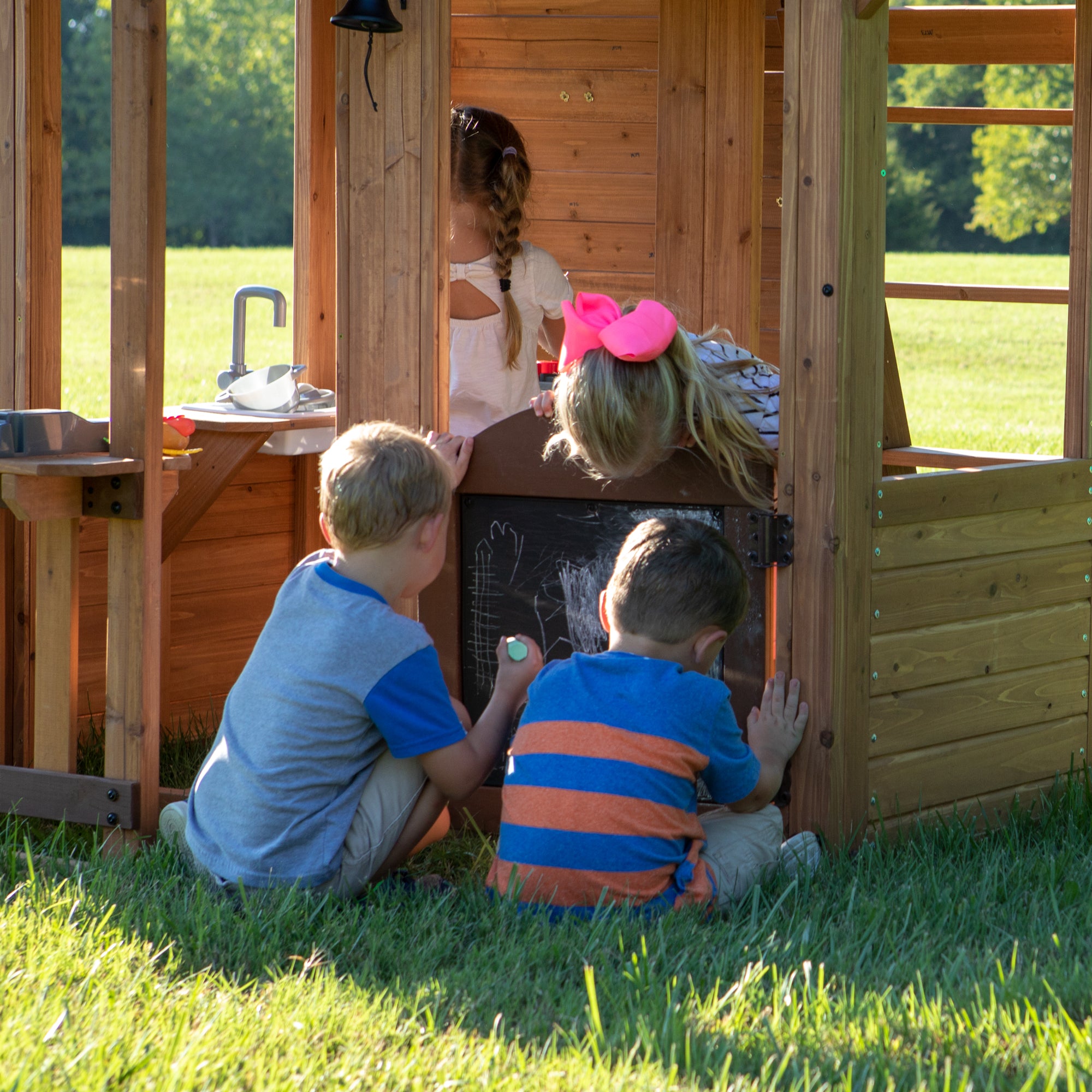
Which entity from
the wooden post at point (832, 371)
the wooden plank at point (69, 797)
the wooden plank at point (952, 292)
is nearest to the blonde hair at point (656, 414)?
the wooden post at point (832, 371)

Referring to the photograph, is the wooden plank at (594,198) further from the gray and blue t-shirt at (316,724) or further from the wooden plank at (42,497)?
the gray and blue t-shirt at (316,724)

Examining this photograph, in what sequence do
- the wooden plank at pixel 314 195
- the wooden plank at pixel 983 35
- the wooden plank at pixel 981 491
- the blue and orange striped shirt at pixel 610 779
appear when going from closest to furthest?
the blue and orange striped shirt at pixel 610 779
the wooden plank at pixel 981 491
the wooden plank at pixel 314 195
the wooden plank at pixel 983 35

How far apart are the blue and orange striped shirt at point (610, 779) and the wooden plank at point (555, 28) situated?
3907 millimetres

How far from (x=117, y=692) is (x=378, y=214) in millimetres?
1377

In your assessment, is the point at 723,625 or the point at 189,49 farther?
the point at 189,49

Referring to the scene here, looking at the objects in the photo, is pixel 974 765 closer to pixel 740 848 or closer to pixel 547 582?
pixel 740 848

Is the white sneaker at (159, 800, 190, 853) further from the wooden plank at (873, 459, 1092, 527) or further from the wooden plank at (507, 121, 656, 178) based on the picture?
the wooden plank at (507, 121, 656, 178)

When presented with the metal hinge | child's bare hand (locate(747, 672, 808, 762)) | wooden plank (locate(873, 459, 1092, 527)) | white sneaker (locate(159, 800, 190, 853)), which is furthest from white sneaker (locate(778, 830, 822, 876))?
white sneaker (locate(159, 800, 190, 853))

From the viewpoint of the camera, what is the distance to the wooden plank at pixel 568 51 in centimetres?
627

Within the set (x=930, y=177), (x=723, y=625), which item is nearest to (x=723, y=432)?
(x=723, y=625)

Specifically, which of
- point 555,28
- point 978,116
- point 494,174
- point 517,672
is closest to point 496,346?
point 494,174

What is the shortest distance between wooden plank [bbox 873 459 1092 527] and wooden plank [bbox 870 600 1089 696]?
288mm

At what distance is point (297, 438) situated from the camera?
196 inches

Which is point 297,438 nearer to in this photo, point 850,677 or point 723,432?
point 723,432
